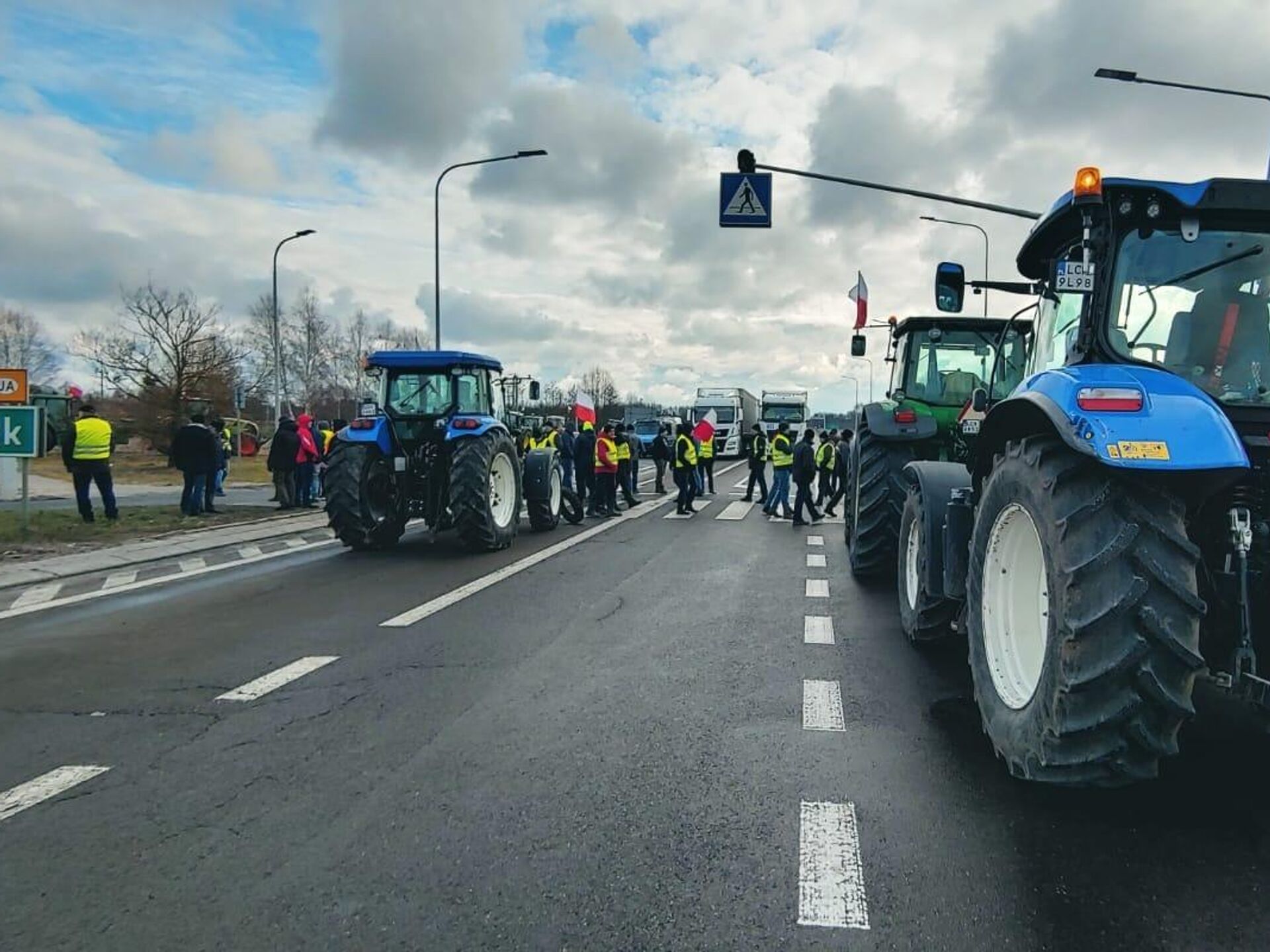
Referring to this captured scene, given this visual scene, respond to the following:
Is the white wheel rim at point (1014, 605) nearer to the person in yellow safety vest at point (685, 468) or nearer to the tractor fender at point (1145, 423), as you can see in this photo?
the tractor fender at point (1145, 423)

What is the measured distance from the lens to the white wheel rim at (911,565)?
7.03 meters

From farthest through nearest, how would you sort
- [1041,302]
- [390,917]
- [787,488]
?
[787,488] < [1041,302] < [390,917]

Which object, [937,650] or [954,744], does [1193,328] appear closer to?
[954,744]

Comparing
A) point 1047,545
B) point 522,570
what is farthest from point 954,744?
point 522,570

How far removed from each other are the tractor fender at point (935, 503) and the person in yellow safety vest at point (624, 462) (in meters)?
12.0

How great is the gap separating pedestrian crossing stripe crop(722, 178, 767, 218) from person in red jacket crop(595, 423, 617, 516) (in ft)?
16.5

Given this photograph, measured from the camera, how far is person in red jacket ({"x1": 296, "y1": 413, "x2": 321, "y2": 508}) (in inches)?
677

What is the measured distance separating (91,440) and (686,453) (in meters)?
10.4

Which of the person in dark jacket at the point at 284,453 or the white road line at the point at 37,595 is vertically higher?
the person in dark jacket at the point at 284,453

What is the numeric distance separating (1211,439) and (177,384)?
38.2 m

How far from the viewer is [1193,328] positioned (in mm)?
4082

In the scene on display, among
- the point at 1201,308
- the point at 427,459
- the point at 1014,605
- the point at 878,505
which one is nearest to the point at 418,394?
the point at 427,459

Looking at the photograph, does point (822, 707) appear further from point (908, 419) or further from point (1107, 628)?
point (908, 419)

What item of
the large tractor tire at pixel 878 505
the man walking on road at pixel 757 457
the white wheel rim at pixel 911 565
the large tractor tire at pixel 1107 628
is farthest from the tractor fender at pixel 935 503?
the man walking on road at pixel 757 457
